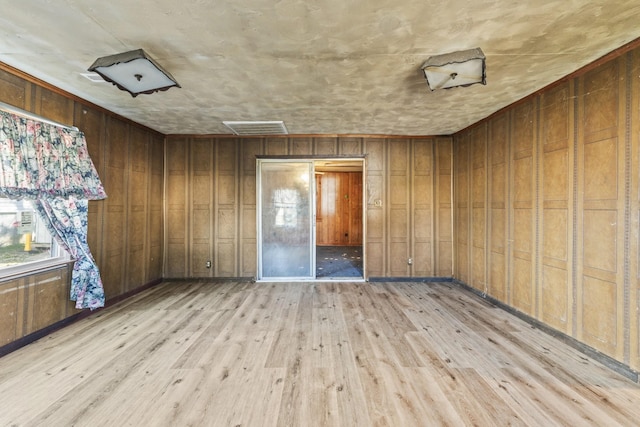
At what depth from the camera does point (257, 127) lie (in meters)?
4.13

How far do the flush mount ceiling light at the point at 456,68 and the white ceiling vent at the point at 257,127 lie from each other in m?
2.25

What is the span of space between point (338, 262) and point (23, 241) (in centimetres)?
527

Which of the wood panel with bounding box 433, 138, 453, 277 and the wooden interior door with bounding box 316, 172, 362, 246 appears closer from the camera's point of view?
the wood panel with bounding box 433, 138, 453, 277

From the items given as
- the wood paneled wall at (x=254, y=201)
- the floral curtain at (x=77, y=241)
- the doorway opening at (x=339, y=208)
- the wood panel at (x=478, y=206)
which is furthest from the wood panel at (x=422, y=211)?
the floral curtain at (x=77, y=241)

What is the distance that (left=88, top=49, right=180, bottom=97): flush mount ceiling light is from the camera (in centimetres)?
207

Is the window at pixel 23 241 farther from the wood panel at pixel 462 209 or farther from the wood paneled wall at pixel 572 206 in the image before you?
the wood panel at pixel 462 209

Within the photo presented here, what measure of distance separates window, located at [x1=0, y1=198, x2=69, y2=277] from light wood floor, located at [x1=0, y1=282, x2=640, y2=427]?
789 millimetres

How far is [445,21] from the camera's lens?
5.98 feet

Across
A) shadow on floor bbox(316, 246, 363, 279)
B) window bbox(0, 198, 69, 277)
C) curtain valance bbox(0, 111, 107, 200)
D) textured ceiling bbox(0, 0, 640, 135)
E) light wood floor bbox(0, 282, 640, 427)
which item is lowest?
light wood floor bbox(0, 282, 640, 427)

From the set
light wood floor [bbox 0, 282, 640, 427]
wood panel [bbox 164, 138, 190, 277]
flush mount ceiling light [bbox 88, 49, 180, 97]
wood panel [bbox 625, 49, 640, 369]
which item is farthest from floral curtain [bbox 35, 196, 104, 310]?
wood panel [bbox 625, 49, 640, 369]

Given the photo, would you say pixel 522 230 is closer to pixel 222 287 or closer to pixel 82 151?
pixel 222 287

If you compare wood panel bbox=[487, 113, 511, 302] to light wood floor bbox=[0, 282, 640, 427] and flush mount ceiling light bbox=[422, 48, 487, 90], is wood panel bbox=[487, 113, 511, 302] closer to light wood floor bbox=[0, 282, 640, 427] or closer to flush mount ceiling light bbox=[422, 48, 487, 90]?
light wood floor bbox=[0, 282, 640, 427]

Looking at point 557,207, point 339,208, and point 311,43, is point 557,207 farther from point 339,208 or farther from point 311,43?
point 339,208

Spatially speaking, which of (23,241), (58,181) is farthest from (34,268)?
(58,181)
